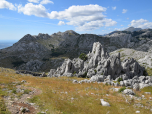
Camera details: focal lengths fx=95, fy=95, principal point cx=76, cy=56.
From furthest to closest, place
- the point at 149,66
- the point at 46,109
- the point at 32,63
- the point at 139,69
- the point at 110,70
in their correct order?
the point at 32,63 < the point at 149,66 < the point at 139,69 < the point at 110,70 < the point at 46,109

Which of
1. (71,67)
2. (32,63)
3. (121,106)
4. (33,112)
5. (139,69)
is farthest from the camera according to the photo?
(32,63)

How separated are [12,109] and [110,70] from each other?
58427mm

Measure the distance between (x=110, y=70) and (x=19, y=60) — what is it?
18142 cm

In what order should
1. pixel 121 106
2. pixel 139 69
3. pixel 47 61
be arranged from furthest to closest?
pixel 47 61
pixel 139 69
pixel 121 106

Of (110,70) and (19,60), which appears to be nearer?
(110,70)

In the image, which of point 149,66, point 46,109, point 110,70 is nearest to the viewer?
point 46,109

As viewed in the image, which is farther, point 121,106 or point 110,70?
point 110,70

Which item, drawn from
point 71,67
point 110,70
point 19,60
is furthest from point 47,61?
point 110,70

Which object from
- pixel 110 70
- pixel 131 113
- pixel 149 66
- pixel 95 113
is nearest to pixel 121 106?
pixel 131 113

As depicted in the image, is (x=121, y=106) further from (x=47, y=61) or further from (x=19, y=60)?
(x=19, y=60)

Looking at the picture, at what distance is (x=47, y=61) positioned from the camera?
191000 mm

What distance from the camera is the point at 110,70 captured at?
62.7m

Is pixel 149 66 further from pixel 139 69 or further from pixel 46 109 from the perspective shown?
pixel 46 109

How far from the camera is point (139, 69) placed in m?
77.7
